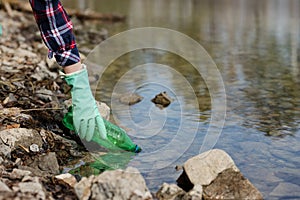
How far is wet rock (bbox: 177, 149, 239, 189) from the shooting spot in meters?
3.80

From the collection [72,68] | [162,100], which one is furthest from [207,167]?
[162,100]

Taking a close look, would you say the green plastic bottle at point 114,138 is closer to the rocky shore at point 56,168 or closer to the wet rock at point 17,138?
the rocky shore at point 56,168

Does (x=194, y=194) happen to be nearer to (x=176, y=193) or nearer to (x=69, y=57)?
(x=176, y=193)

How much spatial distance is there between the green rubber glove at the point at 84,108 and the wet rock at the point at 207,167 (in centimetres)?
102

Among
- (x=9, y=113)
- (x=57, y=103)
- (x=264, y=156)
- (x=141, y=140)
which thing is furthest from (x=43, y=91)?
(x=264, y=156)

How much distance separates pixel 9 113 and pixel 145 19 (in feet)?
47.3

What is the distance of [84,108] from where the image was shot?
14.2ft

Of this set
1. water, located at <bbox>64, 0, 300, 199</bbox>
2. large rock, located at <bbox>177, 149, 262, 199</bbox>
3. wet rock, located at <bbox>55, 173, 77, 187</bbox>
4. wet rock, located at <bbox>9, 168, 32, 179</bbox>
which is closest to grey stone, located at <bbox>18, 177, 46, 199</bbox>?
wet rock, located at <bbox>9, 168, 32, 179</bbox>

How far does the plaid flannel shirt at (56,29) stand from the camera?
4.07 meters

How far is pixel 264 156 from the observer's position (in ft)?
15.5

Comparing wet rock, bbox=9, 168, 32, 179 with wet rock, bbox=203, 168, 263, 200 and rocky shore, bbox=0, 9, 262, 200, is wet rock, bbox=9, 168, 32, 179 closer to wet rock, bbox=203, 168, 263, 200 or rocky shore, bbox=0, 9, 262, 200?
rocky shore, bbox=0, 9, 262, 200

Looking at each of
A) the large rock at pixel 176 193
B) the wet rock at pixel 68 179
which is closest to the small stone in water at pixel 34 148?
the wet rock at pixel 68 179

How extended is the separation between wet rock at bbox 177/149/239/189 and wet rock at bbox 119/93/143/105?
2817 mm

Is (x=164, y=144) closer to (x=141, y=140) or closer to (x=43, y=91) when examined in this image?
(x=141, y=140)
